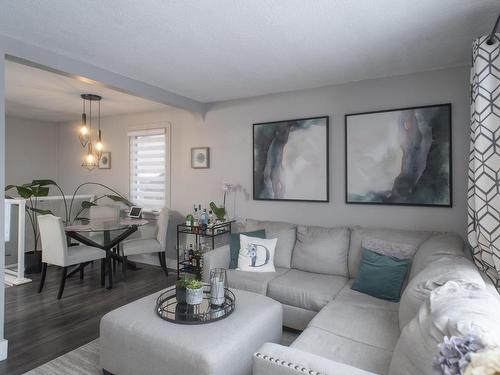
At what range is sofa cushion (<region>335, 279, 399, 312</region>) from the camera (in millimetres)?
2338

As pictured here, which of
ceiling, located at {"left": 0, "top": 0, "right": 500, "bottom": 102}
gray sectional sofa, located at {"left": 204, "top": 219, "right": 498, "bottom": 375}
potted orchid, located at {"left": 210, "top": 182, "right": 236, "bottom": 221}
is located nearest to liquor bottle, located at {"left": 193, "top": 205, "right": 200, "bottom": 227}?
potted orchid, located at {"left": 210, "top": 182, "right": 236, "bottom": 221}

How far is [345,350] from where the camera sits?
1.77m

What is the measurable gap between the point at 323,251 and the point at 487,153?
156 centimetres

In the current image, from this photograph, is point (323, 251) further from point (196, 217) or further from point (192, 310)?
point (196, 217)

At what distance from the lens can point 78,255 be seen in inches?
149

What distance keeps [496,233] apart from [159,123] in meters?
4.29

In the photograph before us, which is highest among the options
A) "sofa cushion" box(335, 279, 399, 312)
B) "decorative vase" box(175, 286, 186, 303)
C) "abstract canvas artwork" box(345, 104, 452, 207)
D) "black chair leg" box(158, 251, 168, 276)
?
"abstract canvas artwork" box(345, 104, 452, 207)

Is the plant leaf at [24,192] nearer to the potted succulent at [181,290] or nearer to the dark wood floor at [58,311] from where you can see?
the dark wood floor at [58,311]

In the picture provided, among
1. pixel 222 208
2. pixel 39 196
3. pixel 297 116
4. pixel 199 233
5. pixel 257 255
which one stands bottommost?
pixel 257 255

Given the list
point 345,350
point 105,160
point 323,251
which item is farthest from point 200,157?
point 345,350

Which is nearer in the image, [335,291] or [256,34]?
[256,34]

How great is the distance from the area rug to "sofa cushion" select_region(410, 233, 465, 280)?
2.38 metres

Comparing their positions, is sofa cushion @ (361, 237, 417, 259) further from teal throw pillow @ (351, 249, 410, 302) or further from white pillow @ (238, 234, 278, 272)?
white pillow @ (238, 234, 278, 272)

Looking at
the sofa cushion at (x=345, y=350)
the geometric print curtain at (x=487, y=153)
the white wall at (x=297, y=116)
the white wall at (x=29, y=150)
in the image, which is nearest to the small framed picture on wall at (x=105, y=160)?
the white wall at (x=297, y=116)
